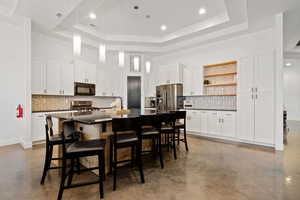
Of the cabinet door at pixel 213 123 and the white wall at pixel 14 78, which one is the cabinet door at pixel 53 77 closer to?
the white wall at pixel 14 78

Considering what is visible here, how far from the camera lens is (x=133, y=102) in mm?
6547

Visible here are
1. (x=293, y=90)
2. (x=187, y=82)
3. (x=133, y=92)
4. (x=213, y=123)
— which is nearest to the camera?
(x=213, y=123)

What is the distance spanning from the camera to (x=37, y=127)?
3.96 meters

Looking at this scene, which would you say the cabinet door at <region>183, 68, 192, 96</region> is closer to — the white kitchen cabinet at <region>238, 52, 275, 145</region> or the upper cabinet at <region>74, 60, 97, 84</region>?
the white kitchen cabinet at <region>238, 52, 275, 145</region>

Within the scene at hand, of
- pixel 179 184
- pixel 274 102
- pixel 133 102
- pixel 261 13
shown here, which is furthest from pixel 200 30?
pixel 179 184

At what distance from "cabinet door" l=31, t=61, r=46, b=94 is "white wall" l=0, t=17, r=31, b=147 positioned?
0.23m

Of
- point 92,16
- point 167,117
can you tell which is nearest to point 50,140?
point 167,117

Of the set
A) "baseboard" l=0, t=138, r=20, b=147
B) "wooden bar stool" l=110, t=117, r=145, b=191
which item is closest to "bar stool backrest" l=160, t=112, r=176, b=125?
"wooden bar stool" l=110, t=117, r=145, b=191

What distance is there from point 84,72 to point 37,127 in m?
2.22

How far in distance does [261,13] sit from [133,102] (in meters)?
4.94

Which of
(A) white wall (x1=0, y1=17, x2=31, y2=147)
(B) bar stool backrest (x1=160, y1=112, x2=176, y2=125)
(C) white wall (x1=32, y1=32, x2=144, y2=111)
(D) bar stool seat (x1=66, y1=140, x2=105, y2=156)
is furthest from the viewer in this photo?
(C) white wall (x1=32, y1=32, x2=144, y2=111)

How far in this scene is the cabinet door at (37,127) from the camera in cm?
390

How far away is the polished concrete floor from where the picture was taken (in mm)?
1858

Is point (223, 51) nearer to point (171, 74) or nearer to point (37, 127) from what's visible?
point (171, 74)
